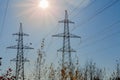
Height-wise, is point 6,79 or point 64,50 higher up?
point 64,50

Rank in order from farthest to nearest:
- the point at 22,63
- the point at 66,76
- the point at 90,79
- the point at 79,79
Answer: the point at 90,79, the point at 22,63, the point at 79,79, the point at 66,76

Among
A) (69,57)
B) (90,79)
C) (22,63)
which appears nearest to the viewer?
(69,57)

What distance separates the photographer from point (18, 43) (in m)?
38.5

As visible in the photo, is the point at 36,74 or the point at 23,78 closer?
the point at 36,74

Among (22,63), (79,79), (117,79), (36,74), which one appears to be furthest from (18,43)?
(117,79)

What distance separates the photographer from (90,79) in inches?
3179

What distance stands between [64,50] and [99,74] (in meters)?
55.0

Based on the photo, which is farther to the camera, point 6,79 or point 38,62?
point 38,62

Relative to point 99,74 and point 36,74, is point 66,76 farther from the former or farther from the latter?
point 99,74

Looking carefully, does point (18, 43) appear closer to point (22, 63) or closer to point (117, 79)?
point (22, 63)

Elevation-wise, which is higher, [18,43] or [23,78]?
[18,43]

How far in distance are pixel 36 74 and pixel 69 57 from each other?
446cm

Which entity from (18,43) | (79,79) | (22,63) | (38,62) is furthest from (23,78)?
(79,79)

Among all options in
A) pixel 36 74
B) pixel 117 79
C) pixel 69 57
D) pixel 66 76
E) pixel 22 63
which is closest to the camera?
pixel 66 76
